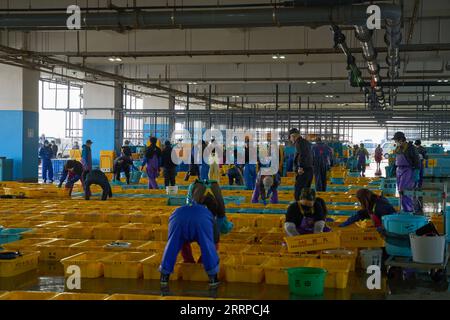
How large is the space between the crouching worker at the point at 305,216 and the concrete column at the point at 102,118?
21.5 meters

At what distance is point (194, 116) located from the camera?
90.1ft

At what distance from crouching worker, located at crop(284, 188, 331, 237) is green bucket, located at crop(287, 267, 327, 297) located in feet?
4.54

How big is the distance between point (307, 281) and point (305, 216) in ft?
5.58

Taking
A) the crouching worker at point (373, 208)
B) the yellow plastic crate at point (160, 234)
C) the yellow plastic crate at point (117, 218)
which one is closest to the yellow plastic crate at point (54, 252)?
the yellow plastic crate at point (160, 234)

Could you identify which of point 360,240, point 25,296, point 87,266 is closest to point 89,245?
point 87,266

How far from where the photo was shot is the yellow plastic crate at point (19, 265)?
23.5ft

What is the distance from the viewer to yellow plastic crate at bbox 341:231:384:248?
27.0 feet

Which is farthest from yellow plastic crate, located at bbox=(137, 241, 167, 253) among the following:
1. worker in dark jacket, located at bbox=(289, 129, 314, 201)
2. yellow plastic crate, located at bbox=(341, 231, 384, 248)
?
worker in dark jacket, located at bbox=(289, 129, 314, 201)

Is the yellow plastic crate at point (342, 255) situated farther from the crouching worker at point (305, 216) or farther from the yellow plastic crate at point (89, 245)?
the yellow plastic crate at point (89, 245)

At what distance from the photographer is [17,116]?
72.9ft

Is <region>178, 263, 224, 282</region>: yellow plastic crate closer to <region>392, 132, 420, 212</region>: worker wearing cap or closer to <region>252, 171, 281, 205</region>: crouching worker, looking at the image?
<region>252, 171, 281, 205</region>: crouching worker

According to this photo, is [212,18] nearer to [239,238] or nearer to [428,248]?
[239,238]

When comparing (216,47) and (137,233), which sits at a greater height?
(216,47)
